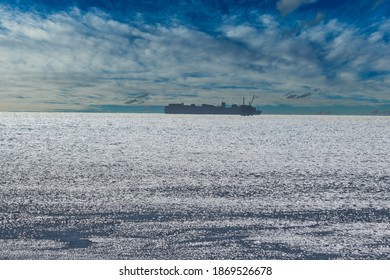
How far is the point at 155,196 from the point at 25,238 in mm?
6469

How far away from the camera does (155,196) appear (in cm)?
1609

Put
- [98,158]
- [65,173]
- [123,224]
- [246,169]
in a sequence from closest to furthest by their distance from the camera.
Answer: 1. [123,224]
2. [65,173]
3. [246,169]
4. [98,158]

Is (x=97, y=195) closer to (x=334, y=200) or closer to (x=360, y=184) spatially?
(x=334, y=200)

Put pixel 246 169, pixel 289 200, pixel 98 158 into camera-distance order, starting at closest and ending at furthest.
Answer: pixel 289 200 < pixel 246 169 < pixel 98 158

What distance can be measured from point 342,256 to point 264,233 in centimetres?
244

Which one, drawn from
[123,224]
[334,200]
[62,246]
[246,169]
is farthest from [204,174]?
[62,246]

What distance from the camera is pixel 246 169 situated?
25.3 metres

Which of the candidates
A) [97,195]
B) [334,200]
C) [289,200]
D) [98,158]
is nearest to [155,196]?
[97,195]

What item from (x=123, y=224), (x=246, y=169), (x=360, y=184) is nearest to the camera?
(x=123, y=224)

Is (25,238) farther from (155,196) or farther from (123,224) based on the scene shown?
(155,196)

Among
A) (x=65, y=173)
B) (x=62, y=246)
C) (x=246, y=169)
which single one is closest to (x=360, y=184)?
(x=246, y=169)

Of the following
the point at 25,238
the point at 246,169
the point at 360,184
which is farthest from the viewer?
the point at 246,169

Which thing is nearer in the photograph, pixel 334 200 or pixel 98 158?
pixel 334 200

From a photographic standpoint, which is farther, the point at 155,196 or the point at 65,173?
the point at 65,173
